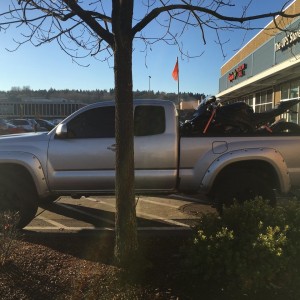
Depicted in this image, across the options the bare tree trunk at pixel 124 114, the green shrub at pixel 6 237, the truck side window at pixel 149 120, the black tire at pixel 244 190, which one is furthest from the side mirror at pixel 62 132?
the bare tree trunk at pixel 124 114

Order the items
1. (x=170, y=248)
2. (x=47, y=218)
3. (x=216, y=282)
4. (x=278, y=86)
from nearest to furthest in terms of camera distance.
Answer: (x=216, y=282) → (x=170, y=248) → (x=47, y=218) → (x=278, y=86)

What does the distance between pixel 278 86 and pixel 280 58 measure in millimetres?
2613

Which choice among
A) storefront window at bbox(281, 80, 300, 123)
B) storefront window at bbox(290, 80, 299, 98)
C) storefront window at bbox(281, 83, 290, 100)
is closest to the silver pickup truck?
storefront window at bbox(281, 80, 300, 123)

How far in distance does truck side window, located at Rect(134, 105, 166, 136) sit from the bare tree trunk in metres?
2.69

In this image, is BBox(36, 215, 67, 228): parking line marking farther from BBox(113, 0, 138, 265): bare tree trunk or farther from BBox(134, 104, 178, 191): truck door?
BBox(113, 0, 138, 265): bare tree trunk

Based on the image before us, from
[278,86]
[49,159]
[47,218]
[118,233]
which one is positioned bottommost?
[47,218]

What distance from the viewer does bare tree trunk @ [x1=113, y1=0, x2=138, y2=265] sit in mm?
3758

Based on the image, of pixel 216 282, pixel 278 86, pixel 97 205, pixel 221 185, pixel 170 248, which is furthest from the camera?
pixel 278 86

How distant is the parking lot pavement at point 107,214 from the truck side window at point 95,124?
1.44 m

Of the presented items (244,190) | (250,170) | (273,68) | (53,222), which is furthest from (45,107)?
(244,190)

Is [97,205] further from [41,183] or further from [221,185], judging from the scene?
[221,185]

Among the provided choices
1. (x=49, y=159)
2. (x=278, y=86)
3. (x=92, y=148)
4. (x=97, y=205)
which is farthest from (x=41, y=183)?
(x=278, y=86)

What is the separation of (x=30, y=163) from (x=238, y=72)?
30969 millimetres

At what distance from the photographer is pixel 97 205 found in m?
8.43
